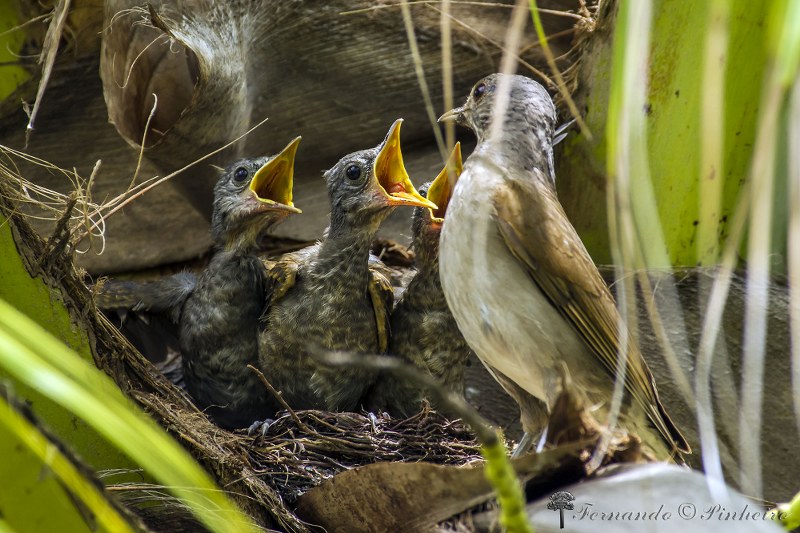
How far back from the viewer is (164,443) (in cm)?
142

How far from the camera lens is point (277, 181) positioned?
171 inches

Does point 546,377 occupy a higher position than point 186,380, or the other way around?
point 546,377

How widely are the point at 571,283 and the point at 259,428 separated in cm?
156

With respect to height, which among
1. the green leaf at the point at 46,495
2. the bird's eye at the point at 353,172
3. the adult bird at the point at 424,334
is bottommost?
the adult bird at the point at 424,334

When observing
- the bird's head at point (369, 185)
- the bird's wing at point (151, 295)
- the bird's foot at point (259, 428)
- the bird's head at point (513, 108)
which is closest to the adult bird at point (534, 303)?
the bird's head at point (513, 108)

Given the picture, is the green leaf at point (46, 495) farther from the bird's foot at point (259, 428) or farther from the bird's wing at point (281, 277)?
the bird's wing at point (281, 277)

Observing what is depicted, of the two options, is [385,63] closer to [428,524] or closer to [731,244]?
[428,524]

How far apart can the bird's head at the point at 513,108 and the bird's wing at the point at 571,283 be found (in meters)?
0.43

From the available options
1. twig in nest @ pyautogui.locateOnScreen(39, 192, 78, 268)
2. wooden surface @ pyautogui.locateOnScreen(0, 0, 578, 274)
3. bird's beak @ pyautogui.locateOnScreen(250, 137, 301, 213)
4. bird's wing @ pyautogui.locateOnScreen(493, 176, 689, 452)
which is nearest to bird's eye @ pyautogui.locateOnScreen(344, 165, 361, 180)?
bird's beak @ pyautogui.locateOnScreen(250, 137, 301, 213)

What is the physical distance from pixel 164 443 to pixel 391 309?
2916 millimetres

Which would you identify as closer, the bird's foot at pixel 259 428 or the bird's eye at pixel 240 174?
the bird's foot at pixel 259 428

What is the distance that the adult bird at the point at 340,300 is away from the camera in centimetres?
405

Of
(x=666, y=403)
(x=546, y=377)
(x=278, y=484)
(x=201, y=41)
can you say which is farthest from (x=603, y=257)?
(x=201, y=41)

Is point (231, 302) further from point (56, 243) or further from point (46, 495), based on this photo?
point (46, 495)
